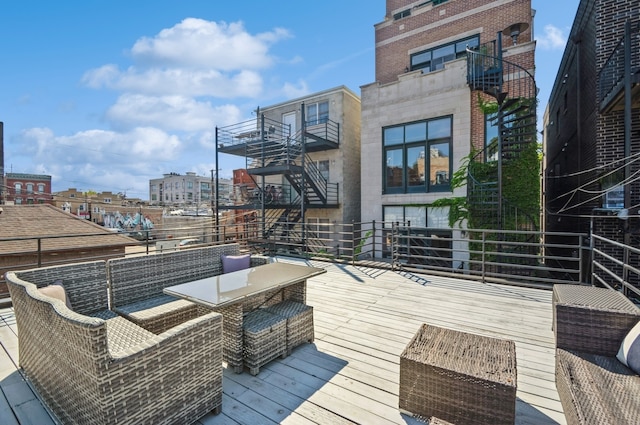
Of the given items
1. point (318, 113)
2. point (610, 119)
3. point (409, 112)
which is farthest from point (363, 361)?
point (318, 113)

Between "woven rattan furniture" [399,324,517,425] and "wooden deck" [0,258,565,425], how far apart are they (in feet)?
0.69

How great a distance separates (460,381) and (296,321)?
4.91 feet

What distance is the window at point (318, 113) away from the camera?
12.8 meters

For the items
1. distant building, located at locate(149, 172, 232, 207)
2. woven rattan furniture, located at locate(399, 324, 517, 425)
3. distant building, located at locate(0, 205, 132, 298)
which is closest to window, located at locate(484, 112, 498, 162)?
woven rattan furniture, located at locate(399, 324, 517, 425)

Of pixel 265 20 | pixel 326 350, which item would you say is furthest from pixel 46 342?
pixel 265 20

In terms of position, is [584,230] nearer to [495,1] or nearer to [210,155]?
[495,1]

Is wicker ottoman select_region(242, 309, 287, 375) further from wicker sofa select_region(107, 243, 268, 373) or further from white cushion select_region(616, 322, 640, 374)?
white cushion select_region(616, 322, 640, 374)

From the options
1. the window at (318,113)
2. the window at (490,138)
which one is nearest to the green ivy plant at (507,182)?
the window at (490,138)

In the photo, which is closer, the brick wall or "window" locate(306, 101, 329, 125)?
the brick wall

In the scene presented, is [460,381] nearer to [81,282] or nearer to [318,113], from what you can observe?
[81,282]

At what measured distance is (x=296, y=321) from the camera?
2.84m

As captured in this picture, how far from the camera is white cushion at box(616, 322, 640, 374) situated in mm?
1774

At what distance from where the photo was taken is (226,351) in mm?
2568

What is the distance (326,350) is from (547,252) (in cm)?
1289
